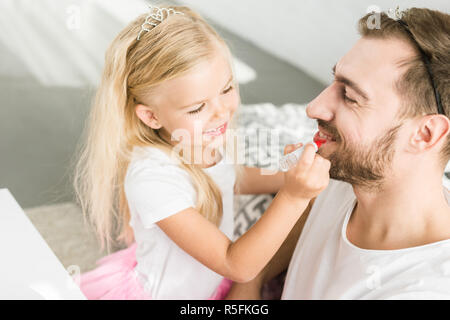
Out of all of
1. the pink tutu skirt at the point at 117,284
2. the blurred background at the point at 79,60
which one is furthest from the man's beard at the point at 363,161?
the pink tutu skirt at the point at 117,284

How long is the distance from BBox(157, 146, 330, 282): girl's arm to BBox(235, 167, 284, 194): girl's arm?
35 centimetres

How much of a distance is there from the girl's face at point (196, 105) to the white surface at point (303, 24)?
10.3 inches

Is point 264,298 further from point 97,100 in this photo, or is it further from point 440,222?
point 97,100

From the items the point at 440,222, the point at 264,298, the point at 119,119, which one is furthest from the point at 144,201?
the point at 440,222

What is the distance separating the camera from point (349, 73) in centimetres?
85

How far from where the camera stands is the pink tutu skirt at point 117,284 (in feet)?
3.73

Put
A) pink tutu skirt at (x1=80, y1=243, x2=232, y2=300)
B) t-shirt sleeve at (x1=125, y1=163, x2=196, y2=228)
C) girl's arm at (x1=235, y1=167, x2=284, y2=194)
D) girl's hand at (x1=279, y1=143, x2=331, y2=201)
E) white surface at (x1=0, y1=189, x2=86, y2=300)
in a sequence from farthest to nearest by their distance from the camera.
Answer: girl's arm at (x1=235, y1=167, x2=284, y2=194), pink tutu skirt at (x1=80, y1=243, x2=232, y2=300), t-shirt sleeve at (x1=125, y1=163, x2=196, y2=228), girl's hand at (x1=279, y1=143, x2=331, y2=201), white surface at (x1=0, y1=189, x2=86, y2=300)

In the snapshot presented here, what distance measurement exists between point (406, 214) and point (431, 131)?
182 mm

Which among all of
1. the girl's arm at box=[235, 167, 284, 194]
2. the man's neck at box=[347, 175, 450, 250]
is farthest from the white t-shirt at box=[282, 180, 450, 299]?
the girl's arm at box=[235, 167, 284, 194]

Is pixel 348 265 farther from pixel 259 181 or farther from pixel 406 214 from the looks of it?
pixel 259 181

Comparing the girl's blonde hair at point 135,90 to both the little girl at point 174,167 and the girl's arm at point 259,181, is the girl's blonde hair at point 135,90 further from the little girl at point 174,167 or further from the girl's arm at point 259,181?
the girl's arm at point 259,181

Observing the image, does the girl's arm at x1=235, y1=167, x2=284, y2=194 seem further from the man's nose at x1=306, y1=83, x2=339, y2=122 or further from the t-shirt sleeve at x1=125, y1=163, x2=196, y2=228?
the man's nose at x1=306, y1=83, x2=339, y2=122

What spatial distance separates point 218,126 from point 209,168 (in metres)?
0.15

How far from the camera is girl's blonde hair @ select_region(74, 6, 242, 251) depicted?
969mm
